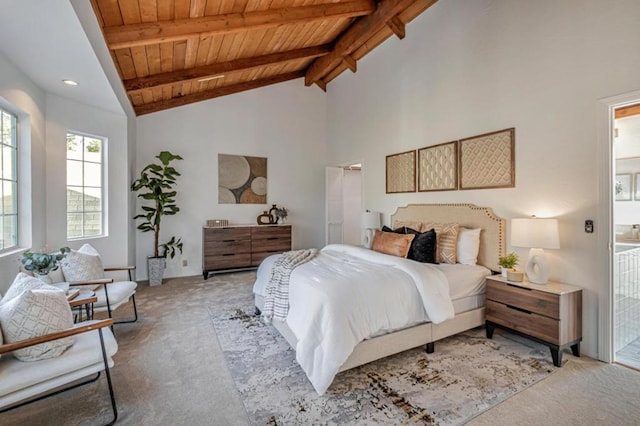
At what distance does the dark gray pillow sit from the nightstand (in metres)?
0.67

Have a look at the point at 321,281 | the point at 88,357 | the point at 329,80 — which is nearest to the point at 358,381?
the point at 321,281

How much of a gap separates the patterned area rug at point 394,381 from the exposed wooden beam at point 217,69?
3.38 m

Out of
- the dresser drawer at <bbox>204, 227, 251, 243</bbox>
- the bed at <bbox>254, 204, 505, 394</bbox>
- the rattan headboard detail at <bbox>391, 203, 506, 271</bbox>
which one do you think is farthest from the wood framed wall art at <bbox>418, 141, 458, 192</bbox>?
the dresser drawer at <bbox>204, 227, 251, 243</bbox>

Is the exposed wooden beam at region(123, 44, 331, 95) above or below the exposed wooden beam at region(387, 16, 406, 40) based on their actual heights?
below

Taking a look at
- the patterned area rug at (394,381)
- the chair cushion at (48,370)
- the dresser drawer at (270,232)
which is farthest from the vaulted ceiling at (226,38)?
the patterned area rug at (394,381)

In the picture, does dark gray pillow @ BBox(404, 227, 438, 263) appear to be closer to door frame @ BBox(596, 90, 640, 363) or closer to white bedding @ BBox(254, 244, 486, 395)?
white bedding @ BBox(254, 244, 486, 395)

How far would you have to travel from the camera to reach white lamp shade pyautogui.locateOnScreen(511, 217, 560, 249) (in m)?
2.62

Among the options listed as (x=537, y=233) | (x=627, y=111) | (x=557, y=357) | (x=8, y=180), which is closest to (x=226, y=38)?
(x=8, y=180)

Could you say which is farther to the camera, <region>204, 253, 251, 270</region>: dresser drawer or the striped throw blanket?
<region>204, 253, 251, 270</region>: dresser drawer

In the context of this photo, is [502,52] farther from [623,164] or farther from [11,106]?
[11,106]

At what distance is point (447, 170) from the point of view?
3910 millimetres

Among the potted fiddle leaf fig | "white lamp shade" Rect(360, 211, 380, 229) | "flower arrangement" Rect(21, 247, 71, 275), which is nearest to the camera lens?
"flower arrangement" Rect(21, 247, 71, 275)

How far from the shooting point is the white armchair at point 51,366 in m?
1.53

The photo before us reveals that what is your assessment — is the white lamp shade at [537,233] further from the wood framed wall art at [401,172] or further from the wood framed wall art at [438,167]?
the wood framed wall art at [401,172]
